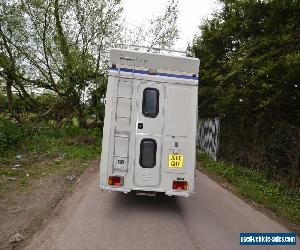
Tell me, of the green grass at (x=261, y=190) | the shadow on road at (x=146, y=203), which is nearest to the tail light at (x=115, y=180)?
the shadow on road at (x=146, y=203)

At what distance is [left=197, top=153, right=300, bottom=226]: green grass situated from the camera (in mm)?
9677

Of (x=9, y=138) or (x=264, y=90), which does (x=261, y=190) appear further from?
(x=9, y=138)

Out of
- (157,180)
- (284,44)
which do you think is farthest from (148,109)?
(284,44)

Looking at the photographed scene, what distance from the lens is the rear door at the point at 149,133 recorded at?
8094 millimetres

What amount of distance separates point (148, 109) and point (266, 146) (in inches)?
305

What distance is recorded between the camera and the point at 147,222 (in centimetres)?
747

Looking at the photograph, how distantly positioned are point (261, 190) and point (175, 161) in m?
5.04

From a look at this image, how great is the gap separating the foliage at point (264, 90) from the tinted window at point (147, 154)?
564cm

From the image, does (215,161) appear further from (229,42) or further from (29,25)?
(29,25)

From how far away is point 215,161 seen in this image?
17750mm

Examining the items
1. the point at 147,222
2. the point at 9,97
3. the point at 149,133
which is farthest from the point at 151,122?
the point at 9,97

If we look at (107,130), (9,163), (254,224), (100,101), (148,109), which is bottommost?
(254,224)

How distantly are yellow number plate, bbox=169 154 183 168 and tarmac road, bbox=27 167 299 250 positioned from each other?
1.16 m

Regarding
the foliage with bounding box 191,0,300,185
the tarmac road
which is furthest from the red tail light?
the foliage with bounding box 191,0,300,185
